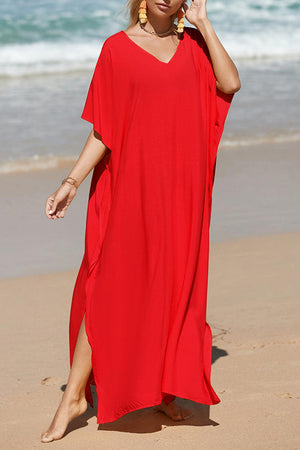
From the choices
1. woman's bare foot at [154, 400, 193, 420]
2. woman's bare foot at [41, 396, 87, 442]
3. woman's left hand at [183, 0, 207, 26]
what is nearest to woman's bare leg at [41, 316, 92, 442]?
woman's bare foot at [41, 396, 87, 442]

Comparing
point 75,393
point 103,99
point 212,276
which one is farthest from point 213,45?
point 212,276

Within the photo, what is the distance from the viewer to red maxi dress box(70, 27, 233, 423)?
10.2ft

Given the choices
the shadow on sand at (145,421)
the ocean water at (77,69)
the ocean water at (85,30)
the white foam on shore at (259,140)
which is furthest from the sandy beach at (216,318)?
the ocean water at (85,30)

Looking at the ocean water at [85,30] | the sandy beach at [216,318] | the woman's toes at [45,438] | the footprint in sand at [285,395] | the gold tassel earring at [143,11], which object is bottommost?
the ocean water at [85,30]

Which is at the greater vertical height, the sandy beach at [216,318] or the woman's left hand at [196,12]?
the woman's left hand at [196,12]

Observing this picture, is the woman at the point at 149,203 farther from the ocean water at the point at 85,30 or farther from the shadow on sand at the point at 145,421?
the ocean water at the point at 85,30

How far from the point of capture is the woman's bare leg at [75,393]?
3.30 meters

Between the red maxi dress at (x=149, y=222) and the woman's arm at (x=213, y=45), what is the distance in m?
0.05

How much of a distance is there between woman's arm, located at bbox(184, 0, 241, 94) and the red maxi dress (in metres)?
0.05

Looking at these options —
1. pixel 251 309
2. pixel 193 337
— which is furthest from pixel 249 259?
pixel 193 337

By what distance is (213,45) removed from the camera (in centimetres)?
319

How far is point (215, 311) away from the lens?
485 cm

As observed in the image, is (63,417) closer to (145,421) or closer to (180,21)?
(145,421)

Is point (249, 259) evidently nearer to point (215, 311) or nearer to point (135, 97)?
point (215, 311)
